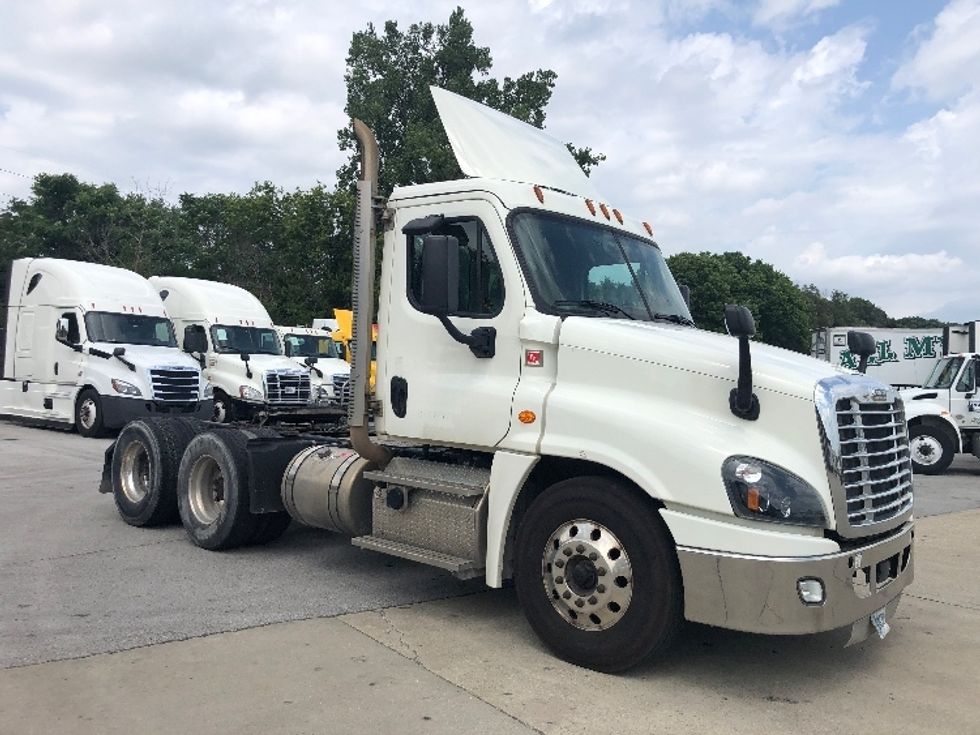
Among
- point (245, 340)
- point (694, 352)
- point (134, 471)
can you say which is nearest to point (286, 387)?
point (245, 340)

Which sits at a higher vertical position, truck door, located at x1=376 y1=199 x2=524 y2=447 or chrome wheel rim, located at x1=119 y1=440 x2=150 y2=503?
truck door, located at x1=376 y1=199 x2=524 y2=447

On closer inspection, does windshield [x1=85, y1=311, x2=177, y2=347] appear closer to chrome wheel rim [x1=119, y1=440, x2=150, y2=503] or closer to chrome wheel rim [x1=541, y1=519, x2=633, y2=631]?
chrome wheel rim [x1=119, y1=440, x2=150, y2=503]

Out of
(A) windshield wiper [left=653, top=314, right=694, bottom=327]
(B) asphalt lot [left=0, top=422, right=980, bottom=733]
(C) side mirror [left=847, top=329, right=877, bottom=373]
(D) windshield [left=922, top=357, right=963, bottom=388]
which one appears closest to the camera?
(B) asphalt lot [left=0, top=422, right=980, bottom=733]

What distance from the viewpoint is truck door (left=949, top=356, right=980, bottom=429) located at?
50.4 feet

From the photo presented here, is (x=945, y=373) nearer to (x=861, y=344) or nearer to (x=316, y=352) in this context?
(x=861, y=344)

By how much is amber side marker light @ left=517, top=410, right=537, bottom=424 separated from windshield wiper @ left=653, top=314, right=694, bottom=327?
114cm

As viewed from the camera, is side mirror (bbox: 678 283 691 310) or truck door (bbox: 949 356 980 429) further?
truck door (bbox: 949 356 980 429)

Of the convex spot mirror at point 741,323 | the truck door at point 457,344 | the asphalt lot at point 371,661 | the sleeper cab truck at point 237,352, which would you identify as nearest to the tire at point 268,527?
the asphalt lot at point 371,661

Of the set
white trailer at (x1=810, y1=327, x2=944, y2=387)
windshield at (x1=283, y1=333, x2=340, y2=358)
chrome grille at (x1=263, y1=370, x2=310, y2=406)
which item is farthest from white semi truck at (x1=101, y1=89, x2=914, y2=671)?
white trailer at (x1=810, y1=327, x2=944, y2=387)

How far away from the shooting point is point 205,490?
7.39m

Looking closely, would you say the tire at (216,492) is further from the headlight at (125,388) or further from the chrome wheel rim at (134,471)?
the headlight at (125,388)

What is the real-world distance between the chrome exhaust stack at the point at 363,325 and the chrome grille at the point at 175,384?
39.3ft

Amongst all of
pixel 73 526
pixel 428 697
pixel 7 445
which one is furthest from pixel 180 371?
pixel 428 697

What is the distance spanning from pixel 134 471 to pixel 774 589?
6.38 metres
